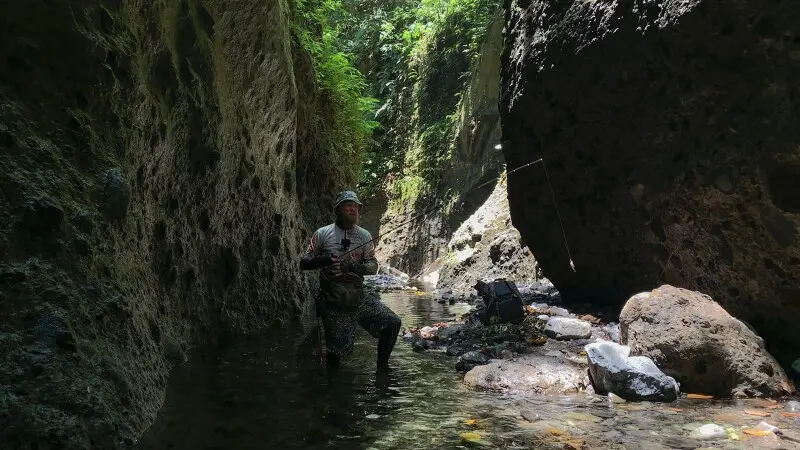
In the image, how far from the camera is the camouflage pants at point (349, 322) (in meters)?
5.64

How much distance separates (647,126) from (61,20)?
572 centimetres

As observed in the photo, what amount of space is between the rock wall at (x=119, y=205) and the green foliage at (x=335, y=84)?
372 cm

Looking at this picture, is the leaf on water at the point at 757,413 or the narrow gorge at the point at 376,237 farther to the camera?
the leaf on water at the point at 757,413

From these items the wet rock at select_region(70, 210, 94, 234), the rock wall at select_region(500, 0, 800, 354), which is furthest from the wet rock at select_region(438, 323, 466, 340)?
the wet rock at select_region(70, 210, 94, 234)

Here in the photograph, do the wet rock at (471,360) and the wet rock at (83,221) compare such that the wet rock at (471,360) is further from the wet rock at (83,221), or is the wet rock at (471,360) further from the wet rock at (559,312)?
the wet rock at (83,221)

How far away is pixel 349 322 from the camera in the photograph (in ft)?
18.7

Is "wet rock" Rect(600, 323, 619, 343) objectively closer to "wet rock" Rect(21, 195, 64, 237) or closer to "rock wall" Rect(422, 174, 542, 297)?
"wet rock" Rect(21, 195, 64, 237)

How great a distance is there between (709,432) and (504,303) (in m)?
3.97

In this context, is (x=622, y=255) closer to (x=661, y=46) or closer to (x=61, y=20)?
(x=661, y=46)

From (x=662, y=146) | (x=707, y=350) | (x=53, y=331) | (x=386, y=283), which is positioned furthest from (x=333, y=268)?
(x=386, y=283)

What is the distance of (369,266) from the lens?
18.8 ft

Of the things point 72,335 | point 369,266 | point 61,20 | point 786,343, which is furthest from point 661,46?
point 72,335

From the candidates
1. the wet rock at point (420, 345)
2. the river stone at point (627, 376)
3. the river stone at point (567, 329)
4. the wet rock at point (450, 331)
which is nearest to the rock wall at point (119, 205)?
the wet rock at point (420, 345)

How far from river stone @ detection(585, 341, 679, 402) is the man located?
1887mm
